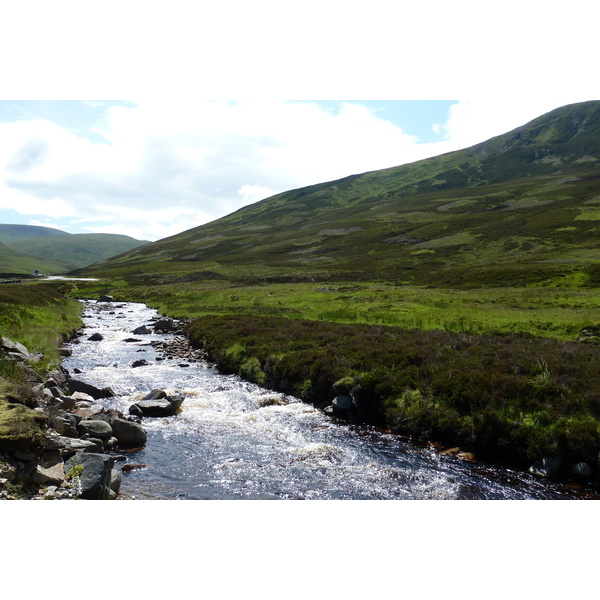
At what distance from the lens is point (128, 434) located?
47.8 ft

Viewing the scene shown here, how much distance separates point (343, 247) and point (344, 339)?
13751cm

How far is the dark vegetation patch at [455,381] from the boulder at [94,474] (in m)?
10.9

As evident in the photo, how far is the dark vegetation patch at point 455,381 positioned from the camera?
1391 centimetres

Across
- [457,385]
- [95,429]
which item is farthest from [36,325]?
[457,385]

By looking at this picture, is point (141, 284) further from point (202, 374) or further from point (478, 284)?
point (202, 374)

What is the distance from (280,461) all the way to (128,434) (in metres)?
5.60

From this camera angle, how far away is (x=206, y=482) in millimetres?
12266

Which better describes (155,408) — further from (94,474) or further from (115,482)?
(94,474)

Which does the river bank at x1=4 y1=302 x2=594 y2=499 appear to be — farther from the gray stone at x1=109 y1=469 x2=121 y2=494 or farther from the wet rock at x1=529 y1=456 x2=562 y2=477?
the wet rock at x1=529 y1=456 x2=562 y2=477

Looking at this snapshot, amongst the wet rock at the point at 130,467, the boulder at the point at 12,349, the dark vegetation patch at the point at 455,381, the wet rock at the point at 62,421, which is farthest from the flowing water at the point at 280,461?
the boulder at the point at 12,349

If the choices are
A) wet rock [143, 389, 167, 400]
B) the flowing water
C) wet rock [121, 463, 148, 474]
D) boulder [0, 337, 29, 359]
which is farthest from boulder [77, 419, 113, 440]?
boulder [0, 337, 29, 359]

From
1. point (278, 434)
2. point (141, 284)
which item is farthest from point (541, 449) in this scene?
point (141, 284)

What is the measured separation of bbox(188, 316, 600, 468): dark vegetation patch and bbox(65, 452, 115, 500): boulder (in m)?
10.9

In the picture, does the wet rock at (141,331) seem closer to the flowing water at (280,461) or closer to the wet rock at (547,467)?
the flowing water at (280,461)
